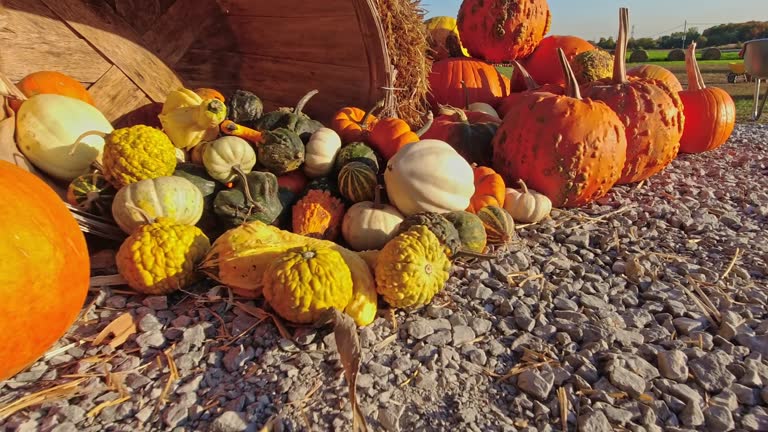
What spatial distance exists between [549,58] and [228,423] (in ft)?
15.9

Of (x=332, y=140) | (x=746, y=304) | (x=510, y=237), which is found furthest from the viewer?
(x=332, y=140)

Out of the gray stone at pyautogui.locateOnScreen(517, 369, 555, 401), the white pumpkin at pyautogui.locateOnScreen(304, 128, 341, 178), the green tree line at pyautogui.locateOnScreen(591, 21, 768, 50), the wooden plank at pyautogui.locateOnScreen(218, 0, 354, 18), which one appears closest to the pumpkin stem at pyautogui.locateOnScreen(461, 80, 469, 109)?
the wooden plank at pyautogui.locateOnScreen(218, 0, 354, 18)

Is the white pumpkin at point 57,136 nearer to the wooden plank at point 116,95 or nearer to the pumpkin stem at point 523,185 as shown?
the wooden plank at point 116,95

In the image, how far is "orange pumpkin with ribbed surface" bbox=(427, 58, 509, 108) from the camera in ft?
15.4

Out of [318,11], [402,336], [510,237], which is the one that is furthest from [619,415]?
[318,11]

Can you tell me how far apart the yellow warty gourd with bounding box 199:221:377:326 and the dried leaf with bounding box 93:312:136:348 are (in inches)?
12.4

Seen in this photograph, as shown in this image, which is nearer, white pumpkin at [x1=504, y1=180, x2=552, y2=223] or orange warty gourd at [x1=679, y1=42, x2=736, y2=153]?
white pumpkin at [x1=504, y1=180, x2=552, y2=223]

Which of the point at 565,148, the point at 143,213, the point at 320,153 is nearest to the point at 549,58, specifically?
the point at 565,148

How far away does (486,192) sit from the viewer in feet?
9.00

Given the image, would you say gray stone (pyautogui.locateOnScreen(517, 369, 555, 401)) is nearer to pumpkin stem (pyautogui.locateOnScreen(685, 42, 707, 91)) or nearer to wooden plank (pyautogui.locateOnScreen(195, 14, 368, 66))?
wooden plank (pyautogui.locateOnScreen(195, 14, 368, 66))

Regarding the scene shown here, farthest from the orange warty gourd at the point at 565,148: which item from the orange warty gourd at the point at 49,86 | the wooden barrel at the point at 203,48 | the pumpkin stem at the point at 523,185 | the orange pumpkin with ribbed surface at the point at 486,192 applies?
the orange warty gourd at the point at 49,86

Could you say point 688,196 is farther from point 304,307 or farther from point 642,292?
point 304,307

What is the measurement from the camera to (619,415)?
138 centimetres

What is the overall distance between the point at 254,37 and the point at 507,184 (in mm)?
2365
